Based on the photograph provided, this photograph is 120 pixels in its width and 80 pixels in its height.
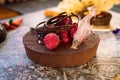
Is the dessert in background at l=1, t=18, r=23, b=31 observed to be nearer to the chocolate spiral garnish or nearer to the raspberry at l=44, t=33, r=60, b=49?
the chocolate spiral garnish

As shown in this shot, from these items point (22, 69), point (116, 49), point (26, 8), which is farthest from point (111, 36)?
point (26, 8)

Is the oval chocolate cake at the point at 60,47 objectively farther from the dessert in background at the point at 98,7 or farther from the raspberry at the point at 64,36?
the dessert in background at the point at 98,7

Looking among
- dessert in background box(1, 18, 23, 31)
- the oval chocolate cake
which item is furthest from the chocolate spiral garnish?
dessert in background box(1, 18, 23, 31)

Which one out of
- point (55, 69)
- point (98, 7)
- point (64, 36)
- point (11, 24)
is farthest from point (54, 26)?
point (11, 24)

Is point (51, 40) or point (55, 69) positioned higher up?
point (51, 40)

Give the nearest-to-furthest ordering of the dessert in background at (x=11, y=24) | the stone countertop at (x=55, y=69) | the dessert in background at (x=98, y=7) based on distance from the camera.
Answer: the stone countertop at (x=55, y=69), the dessert in background at (x=98, y=7), the dessert in background at (x=11, y=24)

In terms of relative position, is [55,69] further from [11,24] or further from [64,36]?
[11,24]

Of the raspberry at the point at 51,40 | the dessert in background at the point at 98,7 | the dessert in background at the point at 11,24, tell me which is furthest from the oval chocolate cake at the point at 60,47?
the dessert in background at the point at 11,24

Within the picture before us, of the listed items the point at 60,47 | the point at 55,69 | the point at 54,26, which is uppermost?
the point at 54,26
